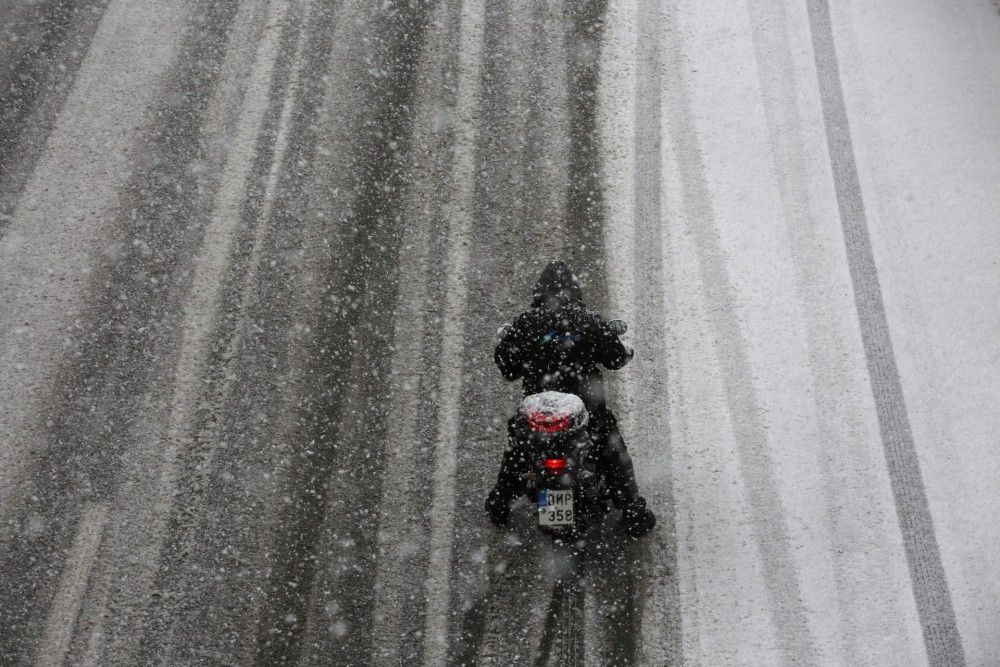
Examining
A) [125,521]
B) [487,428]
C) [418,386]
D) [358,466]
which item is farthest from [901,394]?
[125,521]

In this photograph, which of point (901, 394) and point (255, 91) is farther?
point (255, 91)

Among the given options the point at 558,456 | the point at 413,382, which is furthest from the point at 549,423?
the point at 413,382

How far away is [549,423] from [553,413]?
0.07 meters

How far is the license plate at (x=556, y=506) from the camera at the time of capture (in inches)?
223

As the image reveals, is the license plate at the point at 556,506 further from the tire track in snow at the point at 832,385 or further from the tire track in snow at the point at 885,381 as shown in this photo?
the tire track in snow at the point at 885,381

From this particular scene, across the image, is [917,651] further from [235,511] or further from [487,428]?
[235,511]

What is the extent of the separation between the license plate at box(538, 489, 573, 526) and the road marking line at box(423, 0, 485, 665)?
1.15 m

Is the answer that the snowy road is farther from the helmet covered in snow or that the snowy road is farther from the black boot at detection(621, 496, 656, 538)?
the helmet covered in snow

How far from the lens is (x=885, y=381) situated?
7.18 metres

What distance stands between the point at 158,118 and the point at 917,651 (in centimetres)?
748

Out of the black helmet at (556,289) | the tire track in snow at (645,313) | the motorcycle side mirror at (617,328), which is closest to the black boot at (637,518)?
the tire track in snow at (645,313)

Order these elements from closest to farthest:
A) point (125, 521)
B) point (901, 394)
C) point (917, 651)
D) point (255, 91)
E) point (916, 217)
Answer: point (917, 651)
point (125, 521)
point (901, 394)
point (916, 217)
point (255, 91)

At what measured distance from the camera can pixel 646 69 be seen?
8906 mm

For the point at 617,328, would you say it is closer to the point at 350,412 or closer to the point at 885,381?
the point at 350,412
